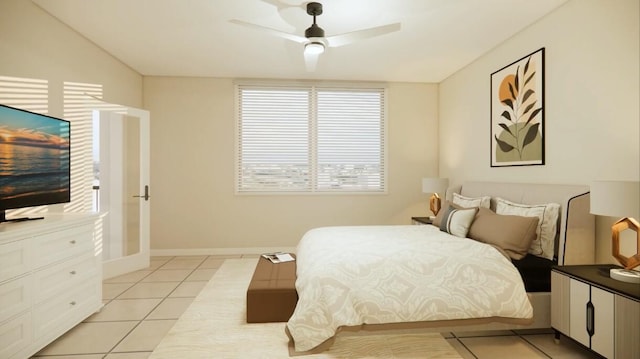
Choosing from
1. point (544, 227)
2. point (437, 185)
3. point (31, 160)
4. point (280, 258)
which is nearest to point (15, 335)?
point (31, 160)

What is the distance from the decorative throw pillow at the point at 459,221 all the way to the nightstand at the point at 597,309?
2.91 ft

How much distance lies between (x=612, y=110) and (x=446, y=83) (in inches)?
112

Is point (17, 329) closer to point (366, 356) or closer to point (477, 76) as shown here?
point (366, 356)

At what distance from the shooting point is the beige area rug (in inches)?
86.7

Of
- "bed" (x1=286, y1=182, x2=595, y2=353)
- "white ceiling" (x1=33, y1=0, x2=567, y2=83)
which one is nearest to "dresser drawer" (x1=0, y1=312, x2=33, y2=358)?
"bed" (x1=286, y1=182, x2=595, y2=353)

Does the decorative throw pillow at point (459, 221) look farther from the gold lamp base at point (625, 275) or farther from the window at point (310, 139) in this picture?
the window at point (310, 139)

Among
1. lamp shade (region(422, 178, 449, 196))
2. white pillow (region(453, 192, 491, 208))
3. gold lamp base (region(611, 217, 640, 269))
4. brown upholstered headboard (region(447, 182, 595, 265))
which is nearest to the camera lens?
gold lamp base (region(611, 217, 640, 269))

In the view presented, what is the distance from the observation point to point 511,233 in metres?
2.67

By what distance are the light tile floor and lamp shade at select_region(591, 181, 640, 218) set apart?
3.18 ft

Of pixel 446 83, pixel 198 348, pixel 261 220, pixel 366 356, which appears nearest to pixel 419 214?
pixel 446 83

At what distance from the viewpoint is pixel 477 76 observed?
423 centimetres

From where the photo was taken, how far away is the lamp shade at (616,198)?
1.84m

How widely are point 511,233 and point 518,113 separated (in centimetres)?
149

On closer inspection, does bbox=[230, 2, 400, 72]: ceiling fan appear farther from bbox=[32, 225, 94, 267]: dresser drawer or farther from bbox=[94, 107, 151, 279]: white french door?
bbox=[94, 107, 151, 279]: white french door
